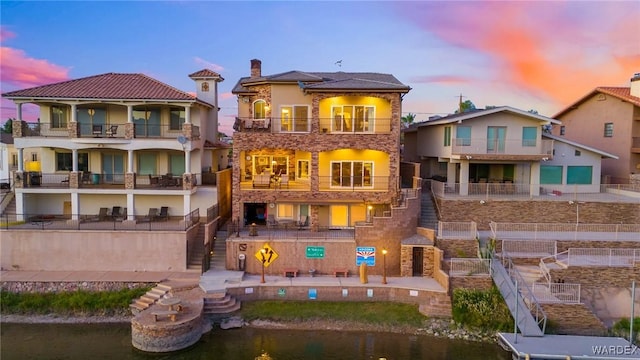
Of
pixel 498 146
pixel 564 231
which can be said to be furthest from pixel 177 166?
pixel 564 231

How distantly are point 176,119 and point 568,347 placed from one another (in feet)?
81.5

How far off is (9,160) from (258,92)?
66.1 ft

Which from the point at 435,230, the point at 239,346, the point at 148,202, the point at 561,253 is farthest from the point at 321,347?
the point at 148,202

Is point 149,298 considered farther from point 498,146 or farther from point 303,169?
point 498,146

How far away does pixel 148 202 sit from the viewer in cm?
2822

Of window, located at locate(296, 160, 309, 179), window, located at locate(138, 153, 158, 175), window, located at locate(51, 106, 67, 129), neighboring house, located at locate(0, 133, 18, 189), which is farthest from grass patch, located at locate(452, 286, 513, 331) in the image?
neighboring house, located at locate(0, 133, 18, 189)

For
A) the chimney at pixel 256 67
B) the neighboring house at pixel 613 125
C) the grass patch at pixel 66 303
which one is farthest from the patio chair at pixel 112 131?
the neighboring house at pixel 613 125

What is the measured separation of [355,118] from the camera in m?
27.4

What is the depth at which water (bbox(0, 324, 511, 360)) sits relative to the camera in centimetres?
1752

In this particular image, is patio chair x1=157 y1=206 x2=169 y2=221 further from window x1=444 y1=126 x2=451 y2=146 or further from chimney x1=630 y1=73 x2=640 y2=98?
chimney x1=630 y1=73 x2=640 y2=98

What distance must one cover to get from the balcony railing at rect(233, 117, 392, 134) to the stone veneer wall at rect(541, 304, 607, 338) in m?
12.9

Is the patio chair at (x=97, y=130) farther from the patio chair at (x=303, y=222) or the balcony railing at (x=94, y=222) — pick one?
the patio chair at (x=303, y=222)

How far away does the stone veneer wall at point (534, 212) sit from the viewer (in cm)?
2691

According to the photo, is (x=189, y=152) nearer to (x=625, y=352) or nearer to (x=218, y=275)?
(x=218, y=275)
